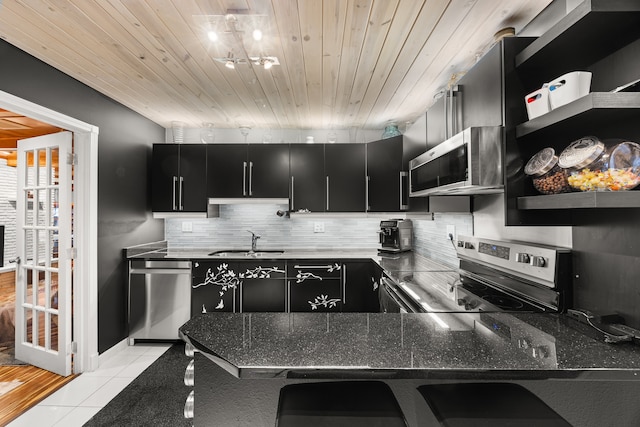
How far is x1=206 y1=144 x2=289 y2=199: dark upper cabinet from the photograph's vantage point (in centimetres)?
357

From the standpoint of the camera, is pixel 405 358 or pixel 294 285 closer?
pixel 405 358

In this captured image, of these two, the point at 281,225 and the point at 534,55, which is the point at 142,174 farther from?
the point at 534,55

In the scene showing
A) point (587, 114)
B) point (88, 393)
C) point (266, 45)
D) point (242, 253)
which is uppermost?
point (266, 45)

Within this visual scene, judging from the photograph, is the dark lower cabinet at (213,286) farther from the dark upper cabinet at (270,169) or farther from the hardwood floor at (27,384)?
the hardwood floor at (27,384)

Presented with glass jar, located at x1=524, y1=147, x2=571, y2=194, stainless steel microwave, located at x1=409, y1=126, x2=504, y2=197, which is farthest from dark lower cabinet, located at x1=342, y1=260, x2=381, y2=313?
glass jar, located at x1=524, y1=147, x2=571, y2=194

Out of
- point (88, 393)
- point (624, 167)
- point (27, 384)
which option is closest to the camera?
point (624, 167)

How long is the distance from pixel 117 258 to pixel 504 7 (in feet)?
11.8

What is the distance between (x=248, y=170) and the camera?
11.7 ft

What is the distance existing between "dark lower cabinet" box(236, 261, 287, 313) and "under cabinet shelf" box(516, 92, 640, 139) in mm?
2554

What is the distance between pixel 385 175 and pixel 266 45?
1.85 meters

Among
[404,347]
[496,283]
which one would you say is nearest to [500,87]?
[496,283]

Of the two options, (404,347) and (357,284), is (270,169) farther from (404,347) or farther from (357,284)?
(404,347)

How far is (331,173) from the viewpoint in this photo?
356cm

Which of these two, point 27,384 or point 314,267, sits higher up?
point 314,267
